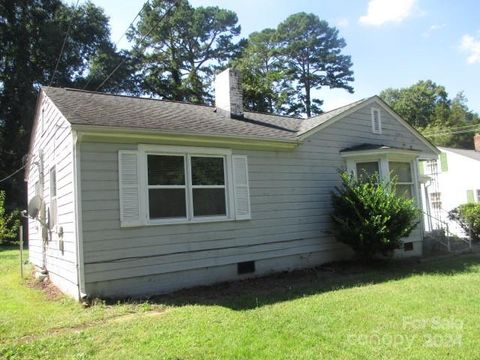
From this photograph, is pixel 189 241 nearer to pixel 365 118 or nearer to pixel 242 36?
pixel 365 118

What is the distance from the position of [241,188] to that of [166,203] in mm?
1751

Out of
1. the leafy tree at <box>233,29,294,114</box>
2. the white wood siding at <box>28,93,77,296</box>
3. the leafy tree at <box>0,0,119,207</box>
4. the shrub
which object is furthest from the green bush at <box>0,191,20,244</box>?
the leafy tree at <box>233,29,294,114</box>

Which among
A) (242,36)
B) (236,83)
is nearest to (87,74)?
(242,36)

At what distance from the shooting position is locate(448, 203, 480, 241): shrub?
616 inches

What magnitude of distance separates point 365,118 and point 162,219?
6.91 meters

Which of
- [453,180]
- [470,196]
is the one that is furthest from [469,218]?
[453,180]

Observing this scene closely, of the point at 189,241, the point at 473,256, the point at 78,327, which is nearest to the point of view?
the point at 78,327

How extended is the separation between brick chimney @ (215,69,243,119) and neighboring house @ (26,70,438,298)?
0.12 ft

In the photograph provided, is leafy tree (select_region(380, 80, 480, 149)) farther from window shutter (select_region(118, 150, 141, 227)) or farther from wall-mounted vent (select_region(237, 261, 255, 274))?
window shutter (select_region(118, 150, 141, 227))

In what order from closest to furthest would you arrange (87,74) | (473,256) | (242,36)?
(473,256) < (87,74) < (242,36)

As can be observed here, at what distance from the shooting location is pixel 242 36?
123ft

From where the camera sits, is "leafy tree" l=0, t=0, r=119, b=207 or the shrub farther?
"leafy tree" l=0, t=0, r=119, b=207

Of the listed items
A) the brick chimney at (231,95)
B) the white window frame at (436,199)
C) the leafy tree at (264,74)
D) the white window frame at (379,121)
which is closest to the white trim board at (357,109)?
the white window frame at (379,121)

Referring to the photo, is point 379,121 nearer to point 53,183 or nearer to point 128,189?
point 128,189
